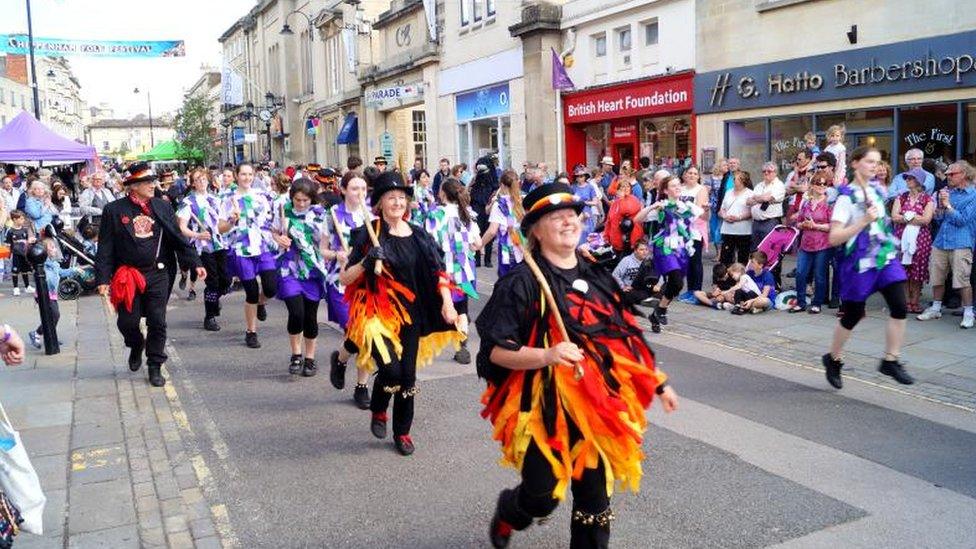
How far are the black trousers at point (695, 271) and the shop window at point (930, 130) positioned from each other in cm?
498

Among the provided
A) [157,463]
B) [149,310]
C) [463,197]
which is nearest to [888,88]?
[463,197]

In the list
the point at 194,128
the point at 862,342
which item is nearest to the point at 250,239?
the point at 862,342

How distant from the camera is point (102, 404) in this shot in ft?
22.7

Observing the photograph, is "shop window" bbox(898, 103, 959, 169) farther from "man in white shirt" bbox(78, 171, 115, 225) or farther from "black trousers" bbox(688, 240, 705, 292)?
"man in white shirt" bbox(78, 171, 115, 225)

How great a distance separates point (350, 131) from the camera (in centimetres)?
3881

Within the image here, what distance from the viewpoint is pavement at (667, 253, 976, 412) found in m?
7.12

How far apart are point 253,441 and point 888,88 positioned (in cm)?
1216

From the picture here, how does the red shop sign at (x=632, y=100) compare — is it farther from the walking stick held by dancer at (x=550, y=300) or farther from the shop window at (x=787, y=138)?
the walking stick held by dancer at (x=550, y=300)

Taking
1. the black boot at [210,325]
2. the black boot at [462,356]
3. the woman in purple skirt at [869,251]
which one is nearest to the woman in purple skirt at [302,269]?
the black boot at [462,356]

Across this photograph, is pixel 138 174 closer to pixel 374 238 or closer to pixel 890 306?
pixel 374 238

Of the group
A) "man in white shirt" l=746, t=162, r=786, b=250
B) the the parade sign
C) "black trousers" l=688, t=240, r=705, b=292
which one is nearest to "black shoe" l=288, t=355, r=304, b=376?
"black trousers" l=688, t=240, r=705, b=292

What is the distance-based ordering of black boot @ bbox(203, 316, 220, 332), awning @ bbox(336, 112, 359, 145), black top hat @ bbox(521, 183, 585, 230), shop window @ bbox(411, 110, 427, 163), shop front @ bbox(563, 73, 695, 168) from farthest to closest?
awning @ bbox(336, 112, 359, 145), shop window @ bbox(411, 110, 427, 163), shop front @ bbox(563, 73, 695, 168), black boot @ bbox(203, 316, 220, 332), black top hat @ bbox(521, 183, 585, 230)

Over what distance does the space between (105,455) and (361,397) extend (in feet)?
6.51

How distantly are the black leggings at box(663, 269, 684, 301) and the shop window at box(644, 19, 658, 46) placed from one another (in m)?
10.9
